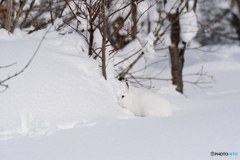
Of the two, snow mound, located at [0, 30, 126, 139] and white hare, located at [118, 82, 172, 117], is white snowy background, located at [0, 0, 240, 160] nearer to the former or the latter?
snow mound, located at [0, 30, 126, 139]

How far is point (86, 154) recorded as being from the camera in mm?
3035

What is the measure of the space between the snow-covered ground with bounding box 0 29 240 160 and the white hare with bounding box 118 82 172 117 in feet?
0.43

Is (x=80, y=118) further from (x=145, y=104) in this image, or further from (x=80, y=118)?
(x=145, y=104)

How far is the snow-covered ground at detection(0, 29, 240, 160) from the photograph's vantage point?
309 centimetres

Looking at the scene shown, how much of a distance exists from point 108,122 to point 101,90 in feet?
2.85

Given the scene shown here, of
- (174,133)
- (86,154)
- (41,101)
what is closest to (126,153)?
(86,154)

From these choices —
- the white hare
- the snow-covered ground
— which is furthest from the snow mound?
the white hare

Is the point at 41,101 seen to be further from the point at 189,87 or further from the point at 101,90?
the point at 189,87

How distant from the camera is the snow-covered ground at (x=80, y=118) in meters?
3.09

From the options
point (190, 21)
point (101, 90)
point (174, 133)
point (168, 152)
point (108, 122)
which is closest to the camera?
point (168, 152)

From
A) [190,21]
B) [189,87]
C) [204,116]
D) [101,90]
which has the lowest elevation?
[189,87]

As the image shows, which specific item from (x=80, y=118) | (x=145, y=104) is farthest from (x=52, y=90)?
(x=145, y=104)

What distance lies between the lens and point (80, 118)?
4145 mm

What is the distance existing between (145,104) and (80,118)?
1057 millimetres
